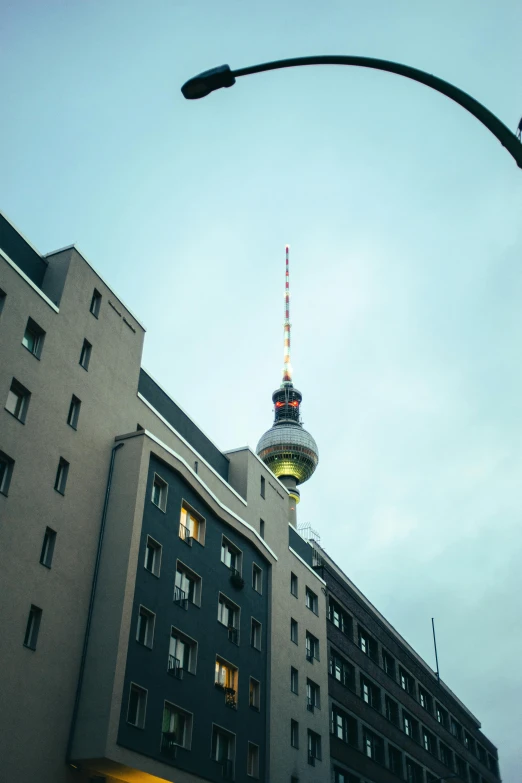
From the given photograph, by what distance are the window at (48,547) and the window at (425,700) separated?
5789cm

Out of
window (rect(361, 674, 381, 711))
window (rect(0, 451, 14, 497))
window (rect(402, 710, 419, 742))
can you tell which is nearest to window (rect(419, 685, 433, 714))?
window (rect(402, 710, 419, 742))

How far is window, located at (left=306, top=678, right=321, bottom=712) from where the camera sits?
183 ft

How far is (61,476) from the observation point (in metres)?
37.6

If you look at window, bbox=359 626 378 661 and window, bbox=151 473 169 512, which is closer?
window, bbox=151 473 169 512

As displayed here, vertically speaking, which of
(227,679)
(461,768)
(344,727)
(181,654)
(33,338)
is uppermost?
(33,338)

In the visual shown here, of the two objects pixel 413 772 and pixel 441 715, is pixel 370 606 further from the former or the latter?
pixel 441 715

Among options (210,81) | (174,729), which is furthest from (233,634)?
(210,81)

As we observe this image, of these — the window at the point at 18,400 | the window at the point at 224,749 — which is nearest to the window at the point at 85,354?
the window at the point at 18,400

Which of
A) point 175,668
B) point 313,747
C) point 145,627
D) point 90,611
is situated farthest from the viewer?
point 313,747

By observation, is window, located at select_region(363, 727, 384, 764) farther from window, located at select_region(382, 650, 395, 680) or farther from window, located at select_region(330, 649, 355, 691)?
window, located at select_region(382, 650, 395, 680)

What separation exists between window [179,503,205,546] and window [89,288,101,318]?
11.5 meters

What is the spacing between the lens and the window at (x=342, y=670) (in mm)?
62594

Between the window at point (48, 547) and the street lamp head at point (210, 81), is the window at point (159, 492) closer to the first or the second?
the window at point (48, 547)

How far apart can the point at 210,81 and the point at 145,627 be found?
101 feet
